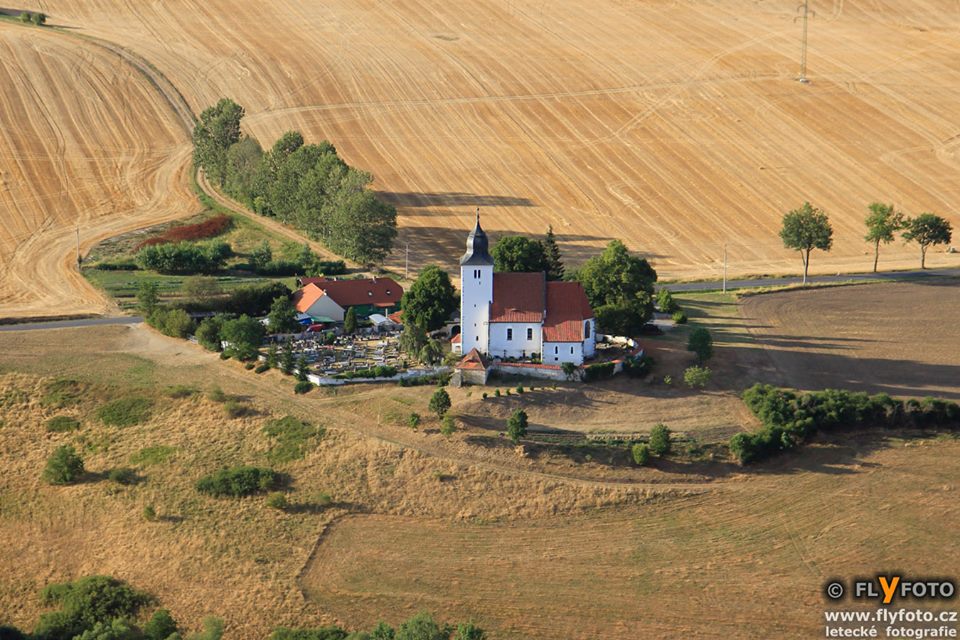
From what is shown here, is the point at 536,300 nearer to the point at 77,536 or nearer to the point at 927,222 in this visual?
the point at 77,536

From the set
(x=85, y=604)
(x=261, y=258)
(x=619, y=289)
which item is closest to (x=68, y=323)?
(x=261, y=258)

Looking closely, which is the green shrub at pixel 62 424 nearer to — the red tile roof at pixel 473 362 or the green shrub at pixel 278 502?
the green shrub at pixel 278 502

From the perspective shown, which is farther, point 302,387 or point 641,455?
point 302,387

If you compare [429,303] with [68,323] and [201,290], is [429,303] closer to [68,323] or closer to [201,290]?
[201,290]

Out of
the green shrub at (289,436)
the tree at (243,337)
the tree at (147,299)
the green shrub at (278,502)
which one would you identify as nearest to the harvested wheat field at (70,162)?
the tree at (147,299)

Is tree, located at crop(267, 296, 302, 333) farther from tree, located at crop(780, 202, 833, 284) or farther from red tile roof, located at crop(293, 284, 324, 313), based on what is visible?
tree, located at crop(780, 202, 833, 284)

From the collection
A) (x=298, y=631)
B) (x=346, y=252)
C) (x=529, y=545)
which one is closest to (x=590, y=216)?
(x=346, y=252)
